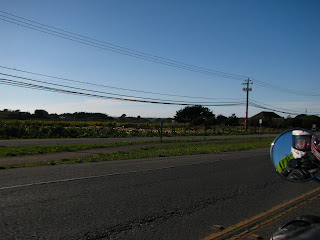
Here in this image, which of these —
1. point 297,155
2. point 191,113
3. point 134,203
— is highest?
point 191,113

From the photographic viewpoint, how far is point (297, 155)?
209 centimetres

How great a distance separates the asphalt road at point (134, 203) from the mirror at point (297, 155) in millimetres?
2466

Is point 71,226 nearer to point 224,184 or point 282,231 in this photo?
point 282,231

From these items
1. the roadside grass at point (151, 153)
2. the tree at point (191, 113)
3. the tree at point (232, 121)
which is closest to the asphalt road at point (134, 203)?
the roadside grass at point (151, 153)

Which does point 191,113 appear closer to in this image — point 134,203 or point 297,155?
point 134,203

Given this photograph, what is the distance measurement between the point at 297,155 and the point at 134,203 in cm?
432

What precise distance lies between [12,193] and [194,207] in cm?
403

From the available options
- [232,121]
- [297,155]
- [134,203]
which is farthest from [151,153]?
[232,121]

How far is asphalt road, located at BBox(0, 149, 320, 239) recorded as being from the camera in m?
4.49

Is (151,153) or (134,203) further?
(151,153)

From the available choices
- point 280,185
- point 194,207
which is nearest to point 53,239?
point 194,207

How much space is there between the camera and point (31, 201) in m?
5.97

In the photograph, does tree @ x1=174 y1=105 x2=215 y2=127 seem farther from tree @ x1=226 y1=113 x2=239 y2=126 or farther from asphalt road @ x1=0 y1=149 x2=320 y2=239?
asphalt road @ x1=0 y1=149 x2=320 y2=239

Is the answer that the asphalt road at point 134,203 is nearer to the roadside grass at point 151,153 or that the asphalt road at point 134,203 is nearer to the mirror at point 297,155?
the mirror at point 297,155
